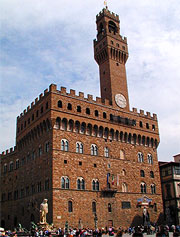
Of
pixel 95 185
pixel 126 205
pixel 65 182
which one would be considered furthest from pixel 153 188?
pixel 65 182

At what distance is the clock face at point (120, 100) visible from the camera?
1911 inches

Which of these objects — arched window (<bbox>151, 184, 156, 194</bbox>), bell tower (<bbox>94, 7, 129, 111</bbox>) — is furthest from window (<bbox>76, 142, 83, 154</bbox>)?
arched window (<bbox>151, 184, 156, 194</bbox>)

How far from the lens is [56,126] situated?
3997cm

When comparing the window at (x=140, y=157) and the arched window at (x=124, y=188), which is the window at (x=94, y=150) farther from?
the window at (x=140, y=157)

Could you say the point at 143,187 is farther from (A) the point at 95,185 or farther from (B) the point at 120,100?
(B) the point at 120,100

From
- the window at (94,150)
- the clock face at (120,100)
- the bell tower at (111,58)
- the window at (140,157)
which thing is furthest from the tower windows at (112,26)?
the window at (94,150)

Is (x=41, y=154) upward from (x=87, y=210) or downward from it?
upward

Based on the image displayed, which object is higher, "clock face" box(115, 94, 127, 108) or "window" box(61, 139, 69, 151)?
"clock face" box(115, 94, 127, 108)

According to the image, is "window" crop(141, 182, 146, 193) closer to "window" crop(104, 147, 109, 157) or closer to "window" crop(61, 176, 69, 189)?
"window" crop(104, 147, 109, 157)

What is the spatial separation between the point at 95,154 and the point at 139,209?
36.3 feet

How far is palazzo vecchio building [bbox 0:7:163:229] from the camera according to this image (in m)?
38.8

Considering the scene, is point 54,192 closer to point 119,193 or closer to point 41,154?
point 41,154

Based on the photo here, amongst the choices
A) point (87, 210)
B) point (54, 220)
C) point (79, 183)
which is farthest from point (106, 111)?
point (54, 220)

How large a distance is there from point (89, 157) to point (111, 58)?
61.3ft
